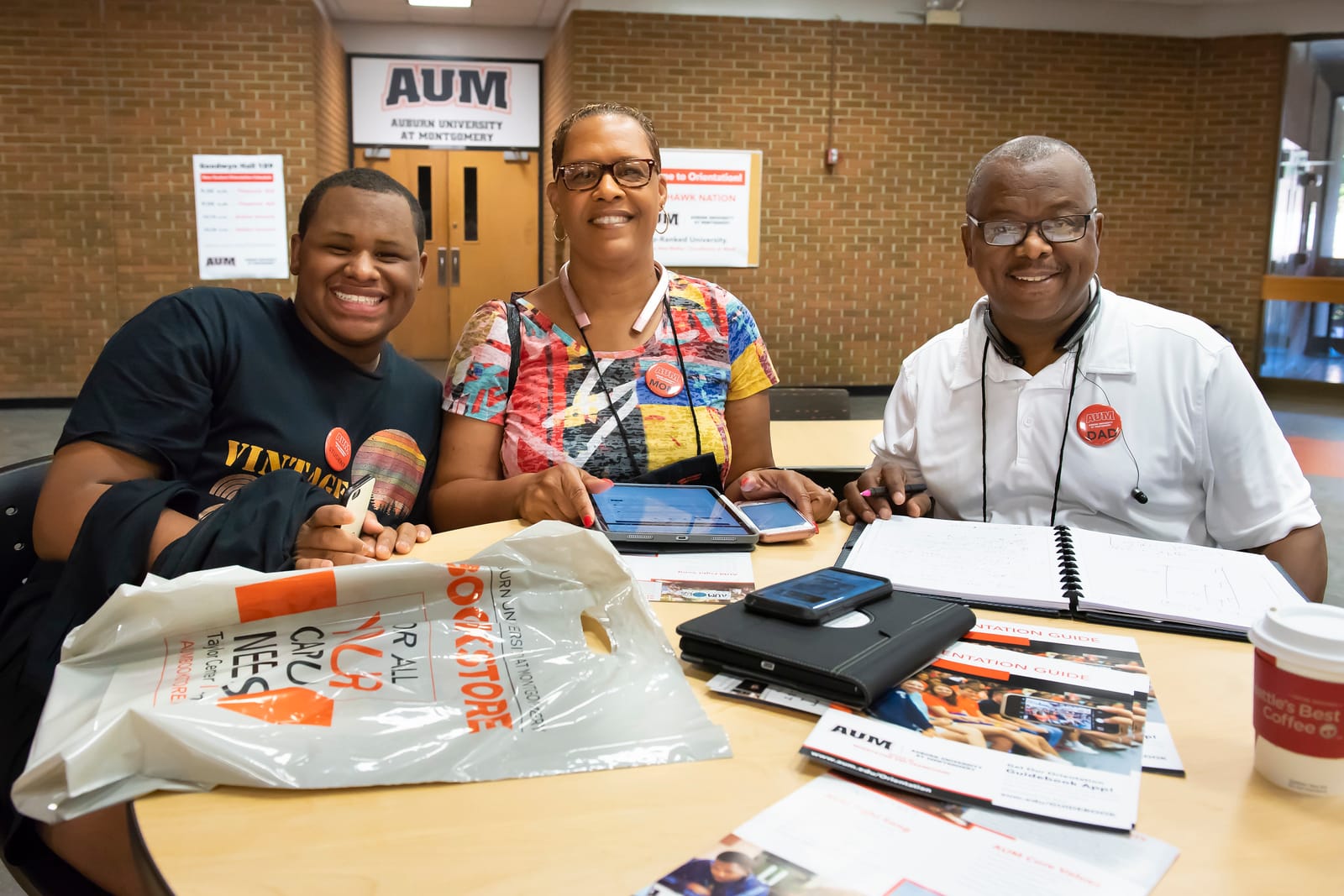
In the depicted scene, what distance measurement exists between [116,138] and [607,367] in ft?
24.6

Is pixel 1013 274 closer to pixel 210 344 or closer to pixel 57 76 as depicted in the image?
pixel 210 344

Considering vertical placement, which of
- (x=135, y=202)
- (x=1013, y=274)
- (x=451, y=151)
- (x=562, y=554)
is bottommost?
(x=562, y=554)

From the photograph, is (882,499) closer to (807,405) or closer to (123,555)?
(123,555)

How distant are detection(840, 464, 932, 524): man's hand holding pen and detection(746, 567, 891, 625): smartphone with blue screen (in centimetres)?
53

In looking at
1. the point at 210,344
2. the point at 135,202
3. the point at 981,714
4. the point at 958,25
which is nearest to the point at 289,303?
the point at 210,344

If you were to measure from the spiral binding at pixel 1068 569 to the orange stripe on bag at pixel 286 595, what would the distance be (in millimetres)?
1002

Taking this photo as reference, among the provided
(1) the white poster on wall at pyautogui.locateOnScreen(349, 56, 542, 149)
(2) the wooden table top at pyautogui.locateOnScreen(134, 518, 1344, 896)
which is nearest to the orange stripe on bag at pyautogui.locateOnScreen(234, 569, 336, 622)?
(2) the wooden table top at pyautogui.locateOnScreen(134, 518, 1344, 896)

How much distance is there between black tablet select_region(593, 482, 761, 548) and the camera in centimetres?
158

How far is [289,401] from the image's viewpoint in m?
1.76

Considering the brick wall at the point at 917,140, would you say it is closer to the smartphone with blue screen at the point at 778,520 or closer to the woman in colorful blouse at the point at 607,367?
the woman in colorful blouse at the point at 607,367

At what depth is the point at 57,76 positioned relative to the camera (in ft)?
24.7

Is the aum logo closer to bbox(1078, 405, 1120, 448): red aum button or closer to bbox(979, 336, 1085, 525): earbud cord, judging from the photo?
bbox(979, 336, 1085, 525): earbud cord

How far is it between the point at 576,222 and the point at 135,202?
23.7 feet

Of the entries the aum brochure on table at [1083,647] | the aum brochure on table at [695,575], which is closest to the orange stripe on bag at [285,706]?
the aum brochure on table at [695,575]
